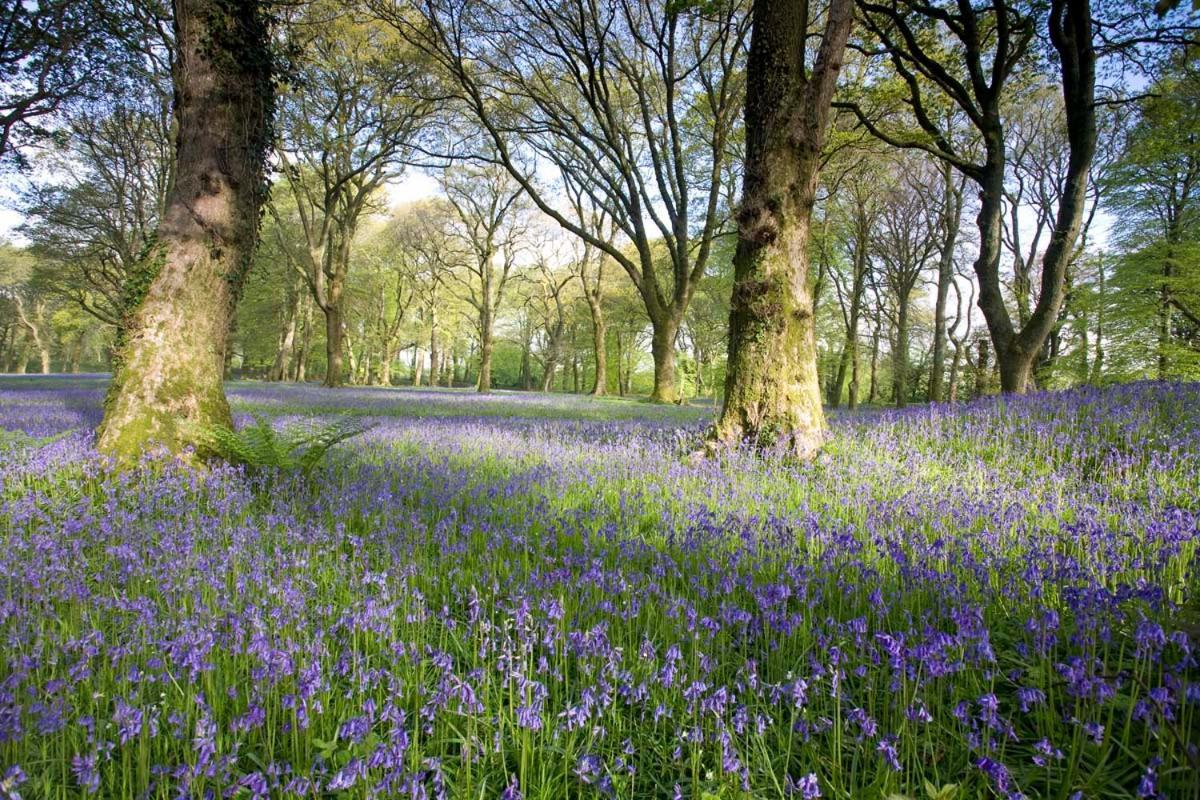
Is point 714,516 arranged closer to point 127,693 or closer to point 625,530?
point 625,530

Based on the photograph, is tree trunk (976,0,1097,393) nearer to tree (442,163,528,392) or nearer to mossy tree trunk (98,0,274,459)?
mossy tree trunk (98,0,274,459)

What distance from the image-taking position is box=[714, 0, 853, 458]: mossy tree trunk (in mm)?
6125

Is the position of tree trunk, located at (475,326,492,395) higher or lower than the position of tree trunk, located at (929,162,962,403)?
lower

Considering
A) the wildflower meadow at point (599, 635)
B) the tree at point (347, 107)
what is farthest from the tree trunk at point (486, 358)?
the wildflower meadow at point (599, 635)

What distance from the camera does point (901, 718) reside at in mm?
1672

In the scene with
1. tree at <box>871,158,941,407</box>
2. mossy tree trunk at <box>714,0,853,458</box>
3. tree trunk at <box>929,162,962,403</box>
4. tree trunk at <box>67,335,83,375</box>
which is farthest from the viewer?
tree trunk at <box>67,335,83,375</box>

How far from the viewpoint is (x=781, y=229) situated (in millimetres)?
6164

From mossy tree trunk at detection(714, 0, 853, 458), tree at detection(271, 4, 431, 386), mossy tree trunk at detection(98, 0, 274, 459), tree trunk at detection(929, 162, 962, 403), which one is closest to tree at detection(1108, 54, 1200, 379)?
tree trunk at detection(929, 162, 962, 403)

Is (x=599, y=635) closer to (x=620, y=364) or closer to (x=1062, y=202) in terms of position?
(x=1062, y=202)

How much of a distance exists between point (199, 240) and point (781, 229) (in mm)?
6135

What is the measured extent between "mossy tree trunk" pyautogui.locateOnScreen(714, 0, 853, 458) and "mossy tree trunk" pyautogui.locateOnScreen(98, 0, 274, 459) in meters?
5.51

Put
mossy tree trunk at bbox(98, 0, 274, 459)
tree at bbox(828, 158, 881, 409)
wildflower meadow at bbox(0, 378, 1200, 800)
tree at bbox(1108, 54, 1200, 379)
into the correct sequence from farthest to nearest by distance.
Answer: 1. tree at bbox(828, 158, 881, 409)
2. tree at bbox(1108, 54, 1200, 379)
3. mossy tree trunk at bbox(98, 0, 274, 459)
4. wildflower meadow at bbox(0, 378, 1200, 800)

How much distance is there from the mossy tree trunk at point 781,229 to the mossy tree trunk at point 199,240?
551cm

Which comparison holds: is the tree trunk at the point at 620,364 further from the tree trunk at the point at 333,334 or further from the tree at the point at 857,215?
the tree trunk at the point at 333,334
